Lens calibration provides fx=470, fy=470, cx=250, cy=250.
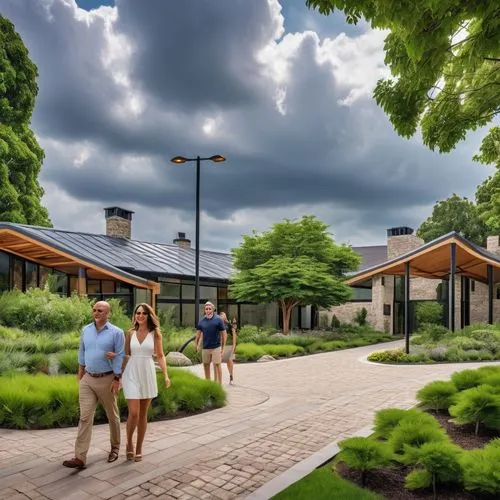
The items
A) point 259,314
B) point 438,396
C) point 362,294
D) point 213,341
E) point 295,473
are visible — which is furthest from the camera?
point 362,294

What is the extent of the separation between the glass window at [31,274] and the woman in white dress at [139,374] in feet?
54.8

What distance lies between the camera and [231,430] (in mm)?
6934

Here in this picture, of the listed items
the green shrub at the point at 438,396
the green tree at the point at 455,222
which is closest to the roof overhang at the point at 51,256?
the green shrub at the point at 438,396

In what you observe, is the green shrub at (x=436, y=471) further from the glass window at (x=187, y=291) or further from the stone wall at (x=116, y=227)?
the stone wall at (x=116, y=227)

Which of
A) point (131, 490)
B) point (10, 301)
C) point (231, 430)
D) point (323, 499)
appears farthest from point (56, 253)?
point (323, 499)

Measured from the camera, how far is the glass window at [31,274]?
20344mm

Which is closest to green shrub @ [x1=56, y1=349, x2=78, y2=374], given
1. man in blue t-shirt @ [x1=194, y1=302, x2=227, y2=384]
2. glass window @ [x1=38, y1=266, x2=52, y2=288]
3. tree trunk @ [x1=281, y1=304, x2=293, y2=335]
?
man in blue t-shirt @ [x1=194, y1=302, x2=227, y2=384]

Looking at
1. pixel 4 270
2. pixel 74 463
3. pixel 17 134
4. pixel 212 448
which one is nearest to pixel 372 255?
pixel 17 134

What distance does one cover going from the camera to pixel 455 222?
4319cm

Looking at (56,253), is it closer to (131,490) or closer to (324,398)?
(324,398)

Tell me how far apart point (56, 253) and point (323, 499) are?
16020 mm

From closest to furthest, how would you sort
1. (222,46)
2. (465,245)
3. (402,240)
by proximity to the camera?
(222,46)
(465,245)
(402,240)

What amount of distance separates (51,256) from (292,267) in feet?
36.3

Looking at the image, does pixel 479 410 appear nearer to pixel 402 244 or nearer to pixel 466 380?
pixel 466 380
